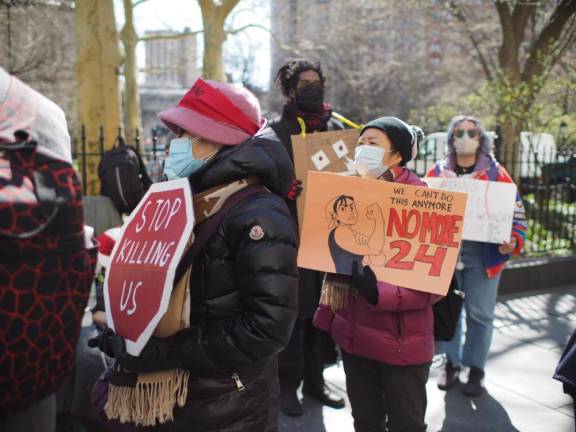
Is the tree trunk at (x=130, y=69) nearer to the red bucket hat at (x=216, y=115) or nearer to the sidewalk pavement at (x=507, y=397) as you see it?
the sidewalk pavement at (x=507, y=397)

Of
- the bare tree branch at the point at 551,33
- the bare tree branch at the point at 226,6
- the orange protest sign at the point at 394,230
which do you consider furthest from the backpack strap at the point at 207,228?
the bare tree branch at the point at 551,33

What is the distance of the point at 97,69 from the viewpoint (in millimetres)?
8312

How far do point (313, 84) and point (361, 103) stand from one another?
28.3 m

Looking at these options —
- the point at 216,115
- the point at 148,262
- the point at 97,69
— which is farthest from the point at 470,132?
the point at 97,69

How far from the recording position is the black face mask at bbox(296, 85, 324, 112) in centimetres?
403

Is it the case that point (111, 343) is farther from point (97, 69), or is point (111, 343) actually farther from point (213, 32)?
point (213, 32)

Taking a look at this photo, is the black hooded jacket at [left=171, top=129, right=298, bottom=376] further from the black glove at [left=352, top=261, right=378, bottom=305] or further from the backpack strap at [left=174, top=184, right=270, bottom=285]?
the black glove at [left=352, top=261, right=378, bottom=305]

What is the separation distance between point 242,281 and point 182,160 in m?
0.51

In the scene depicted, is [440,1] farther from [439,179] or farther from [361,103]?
[361,103]

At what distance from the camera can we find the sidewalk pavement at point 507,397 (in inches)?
151

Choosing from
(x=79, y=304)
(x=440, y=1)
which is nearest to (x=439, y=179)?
(x=79, y=304)

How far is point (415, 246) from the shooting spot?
2.62 meters

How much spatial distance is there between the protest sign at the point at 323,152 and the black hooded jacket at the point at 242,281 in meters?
1.86

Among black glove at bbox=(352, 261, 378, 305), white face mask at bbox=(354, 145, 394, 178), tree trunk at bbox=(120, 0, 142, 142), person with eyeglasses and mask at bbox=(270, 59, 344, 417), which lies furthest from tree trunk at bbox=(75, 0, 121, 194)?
black glove at bbox=(352, 261, 378, 305)
